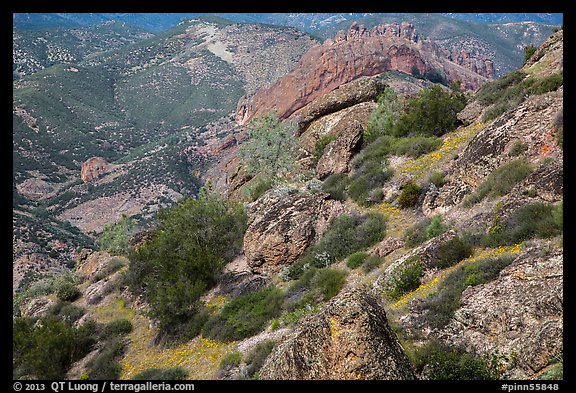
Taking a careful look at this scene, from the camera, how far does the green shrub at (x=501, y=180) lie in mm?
12500

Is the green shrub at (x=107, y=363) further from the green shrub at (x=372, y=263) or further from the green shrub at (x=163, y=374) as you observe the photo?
the green shrub at (x=372, y=263)

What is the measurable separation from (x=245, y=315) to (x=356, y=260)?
4.52 metres

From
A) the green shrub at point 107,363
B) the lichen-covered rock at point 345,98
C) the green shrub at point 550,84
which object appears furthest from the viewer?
the lichen-covered rock at point 345,98

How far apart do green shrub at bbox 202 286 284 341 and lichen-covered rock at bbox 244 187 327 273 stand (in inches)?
75.2

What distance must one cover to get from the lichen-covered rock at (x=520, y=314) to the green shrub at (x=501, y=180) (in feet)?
11.9

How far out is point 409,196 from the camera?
1667 cm

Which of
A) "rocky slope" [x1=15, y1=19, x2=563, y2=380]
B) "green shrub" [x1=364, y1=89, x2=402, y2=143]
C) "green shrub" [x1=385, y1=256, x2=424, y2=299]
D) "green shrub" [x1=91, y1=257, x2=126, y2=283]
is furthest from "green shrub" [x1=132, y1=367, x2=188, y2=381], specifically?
"green shrub" [x1=364, y1=89, x2=402, y2=143]

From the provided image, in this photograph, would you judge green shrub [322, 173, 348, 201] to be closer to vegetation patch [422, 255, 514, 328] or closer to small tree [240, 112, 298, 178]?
small tree [240, 112, 298, 178]

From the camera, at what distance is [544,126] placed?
43.7 ft

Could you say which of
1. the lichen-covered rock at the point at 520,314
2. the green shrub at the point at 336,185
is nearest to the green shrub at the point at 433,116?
the green shrub at the point at 336,185

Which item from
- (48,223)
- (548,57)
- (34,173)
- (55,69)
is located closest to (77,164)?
(34,173)

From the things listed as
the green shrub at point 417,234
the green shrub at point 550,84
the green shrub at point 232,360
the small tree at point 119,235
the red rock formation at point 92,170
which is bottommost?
the red rock formation at point 92,170

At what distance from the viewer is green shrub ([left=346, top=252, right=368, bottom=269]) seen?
1455 centimetres
